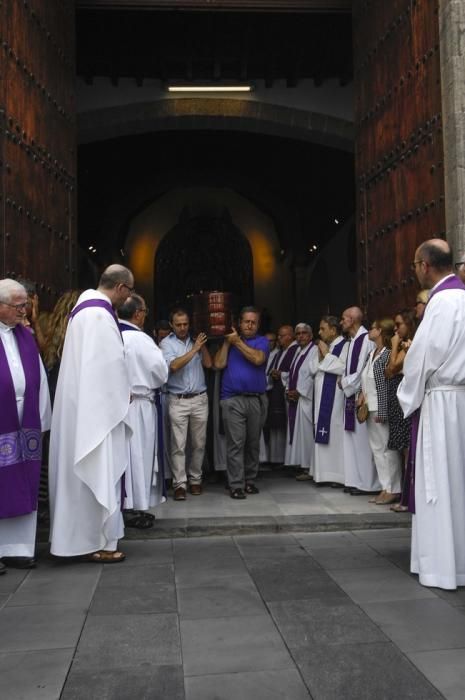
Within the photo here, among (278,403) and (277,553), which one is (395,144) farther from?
(277,553)

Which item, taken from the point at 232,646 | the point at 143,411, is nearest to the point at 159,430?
the point at 143,411

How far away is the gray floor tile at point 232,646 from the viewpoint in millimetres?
2729

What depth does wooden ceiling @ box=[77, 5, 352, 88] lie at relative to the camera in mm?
9039

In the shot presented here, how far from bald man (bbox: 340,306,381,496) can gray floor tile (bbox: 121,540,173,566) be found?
230 cm

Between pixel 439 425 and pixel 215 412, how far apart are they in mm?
3890

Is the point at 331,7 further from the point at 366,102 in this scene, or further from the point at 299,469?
the point at 299,469

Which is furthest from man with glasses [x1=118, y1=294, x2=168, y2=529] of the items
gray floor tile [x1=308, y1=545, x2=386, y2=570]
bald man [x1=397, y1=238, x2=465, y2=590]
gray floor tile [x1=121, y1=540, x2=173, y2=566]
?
bald man [x1=397, y1=238, x2=465, y2=590]

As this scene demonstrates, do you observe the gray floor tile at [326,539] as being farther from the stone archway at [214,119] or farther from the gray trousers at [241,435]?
the stone archway at [214,119]

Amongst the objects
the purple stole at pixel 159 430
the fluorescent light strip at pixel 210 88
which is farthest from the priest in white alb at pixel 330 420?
the fluorescent light strip at pixel 210 88

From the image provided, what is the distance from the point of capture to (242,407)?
6.60m

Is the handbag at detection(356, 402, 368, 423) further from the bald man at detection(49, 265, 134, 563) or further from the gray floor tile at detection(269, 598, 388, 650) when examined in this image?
the gray floor tile at detection(269, 598, 388, 650)

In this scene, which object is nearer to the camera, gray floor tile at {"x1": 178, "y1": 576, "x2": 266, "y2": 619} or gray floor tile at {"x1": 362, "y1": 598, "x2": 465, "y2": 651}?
gray floor tile at {"x1": 362, "y1": 598, "x2": 465, "y2": 651}

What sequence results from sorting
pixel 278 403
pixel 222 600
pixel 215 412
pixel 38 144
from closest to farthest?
pixel 222 600 < pixel 38 144 < pixel 215 412 < pixel 278 403

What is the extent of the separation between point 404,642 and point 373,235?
485cm
